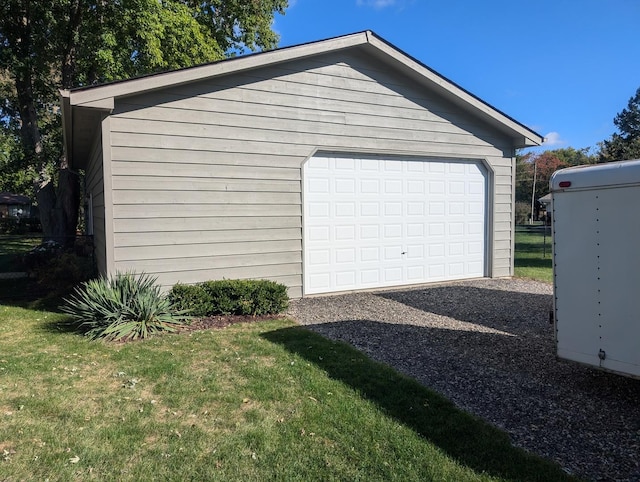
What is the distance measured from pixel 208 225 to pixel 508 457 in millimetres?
5639

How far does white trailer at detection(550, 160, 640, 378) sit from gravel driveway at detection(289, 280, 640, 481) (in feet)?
1.47

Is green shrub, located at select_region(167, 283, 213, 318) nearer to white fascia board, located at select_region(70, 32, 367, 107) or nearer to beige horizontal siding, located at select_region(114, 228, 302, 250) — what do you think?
beige horizontal siding, located at select_region(114, 228, 302, 250)

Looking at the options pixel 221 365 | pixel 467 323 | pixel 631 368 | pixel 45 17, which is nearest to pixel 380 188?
pixel 467 323

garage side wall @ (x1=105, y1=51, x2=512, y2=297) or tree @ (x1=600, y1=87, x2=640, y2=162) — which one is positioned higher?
tree @ (x1=600, y1=87, x2=640, y2=162)

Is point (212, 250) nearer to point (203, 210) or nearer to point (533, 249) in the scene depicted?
point (203, 210)

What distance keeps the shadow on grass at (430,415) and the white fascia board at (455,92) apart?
19.0 ft

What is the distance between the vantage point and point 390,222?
9062 millimetres

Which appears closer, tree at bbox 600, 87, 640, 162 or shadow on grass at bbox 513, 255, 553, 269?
shadow on grass at bbox 513, 255, 553, 269

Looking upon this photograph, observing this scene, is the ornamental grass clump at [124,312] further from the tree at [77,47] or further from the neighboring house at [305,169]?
the tree at [77,47]

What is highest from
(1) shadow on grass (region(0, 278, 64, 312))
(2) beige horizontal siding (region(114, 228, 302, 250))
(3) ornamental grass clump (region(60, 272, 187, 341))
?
(2) beige horizontal siding (region(114, 228, 302, 250))

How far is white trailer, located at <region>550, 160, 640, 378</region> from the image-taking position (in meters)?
3.49

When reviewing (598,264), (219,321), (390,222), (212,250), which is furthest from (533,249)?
(598,264)

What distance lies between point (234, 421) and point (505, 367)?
9.41ft

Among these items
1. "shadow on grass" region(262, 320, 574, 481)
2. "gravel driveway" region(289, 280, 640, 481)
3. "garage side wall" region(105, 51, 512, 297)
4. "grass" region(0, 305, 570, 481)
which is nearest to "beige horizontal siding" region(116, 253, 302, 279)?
"garage side wall" region(105, 51, 512, 297)
